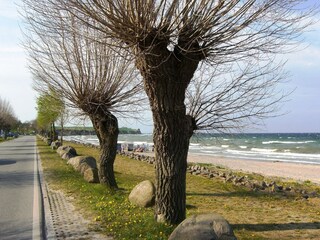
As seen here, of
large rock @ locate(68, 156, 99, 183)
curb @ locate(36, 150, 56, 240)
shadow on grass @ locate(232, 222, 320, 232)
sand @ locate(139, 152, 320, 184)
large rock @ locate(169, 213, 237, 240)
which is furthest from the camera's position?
sand @ locate(139, 152, 320, 184)

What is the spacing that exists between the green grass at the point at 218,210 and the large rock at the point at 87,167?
379mm

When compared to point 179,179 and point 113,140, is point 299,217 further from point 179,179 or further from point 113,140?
point 113,140

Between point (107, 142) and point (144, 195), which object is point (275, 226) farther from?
point (107, 142)

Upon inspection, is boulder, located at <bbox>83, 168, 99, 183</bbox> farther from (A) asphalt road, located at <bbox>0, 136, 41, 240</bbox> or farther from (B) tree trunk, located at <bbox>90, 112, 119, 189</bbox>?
(A) asphalt road, located at <bbox>0, 136, 41, 240</bbox>

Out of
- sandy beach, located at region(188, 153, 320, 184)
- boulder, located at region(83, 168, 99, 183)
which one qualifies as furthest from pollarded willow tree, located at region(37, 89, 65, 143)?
sandy beach, located at region(188, 153, 320, 184)

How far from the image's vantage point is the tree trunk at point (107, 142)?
12.2 meters

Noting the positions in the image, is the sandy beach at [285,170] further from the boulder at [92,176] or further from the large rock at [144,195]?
the large rock at [144,195]

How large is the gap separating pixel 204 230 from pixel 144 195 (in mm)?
3817

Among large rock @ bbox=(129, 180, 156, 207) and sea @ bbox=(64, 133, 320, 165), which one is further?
sea @ bbox=(64, 133, 320, 165)

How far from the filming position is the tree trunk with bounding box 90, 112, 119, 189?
479 inches

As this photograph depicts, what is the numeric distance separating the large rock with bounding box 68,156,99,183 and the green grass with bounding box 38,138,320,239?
1.24 feet

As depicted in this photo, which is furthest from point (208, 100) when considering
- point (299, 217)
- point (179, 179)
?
point (299, 217)

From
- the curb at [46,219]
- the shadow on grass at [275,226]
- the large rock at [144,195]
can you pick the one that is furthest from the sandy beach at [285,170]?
the curb at [46,219]

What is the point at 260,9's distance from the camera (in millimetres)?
6062
